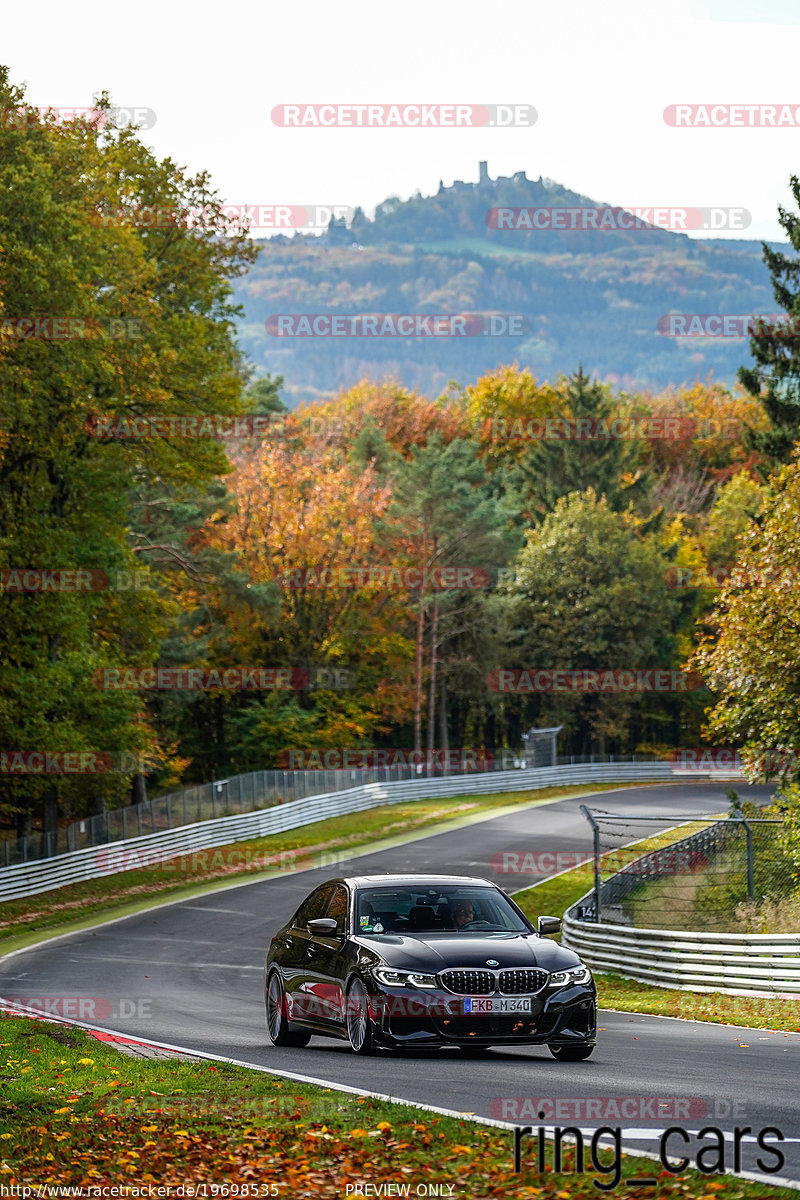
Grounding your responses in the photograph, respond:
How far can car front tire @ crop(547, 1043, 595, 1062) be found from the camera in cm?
1184

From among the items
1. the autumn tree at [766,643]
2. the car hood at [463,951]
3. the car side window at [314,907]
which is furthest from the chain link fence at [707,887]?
the car hood at [463,951]

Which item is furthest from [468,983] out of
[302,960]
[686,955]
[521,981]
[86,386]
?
[86,386]

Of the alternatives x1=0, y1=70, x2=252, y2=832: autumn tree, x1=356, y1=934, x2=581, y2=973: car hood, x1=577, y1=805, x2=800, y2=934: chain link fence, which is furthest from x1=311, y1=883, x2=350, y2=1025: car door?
x1=0, y1=70, x2=252, y2=832: autumn tree

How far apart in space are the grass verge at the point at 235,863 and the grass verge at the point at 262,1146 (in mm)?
18713

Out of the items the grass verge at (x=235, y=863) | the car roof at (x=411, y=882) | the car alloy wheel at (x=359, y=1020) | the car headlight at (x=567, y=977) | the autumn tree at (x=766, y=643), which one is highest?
the autumn tree at (x=766, y=643)

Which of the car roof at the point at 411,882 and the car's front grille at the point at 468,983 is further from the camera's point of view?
the car roof at the point at 411,882

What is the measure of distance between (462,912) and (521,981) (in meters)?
1.35

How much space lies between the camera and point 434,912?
12.8 m

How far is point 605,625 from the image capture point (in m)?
76.4

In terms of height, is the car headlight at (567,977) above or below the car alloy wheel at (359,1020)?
above

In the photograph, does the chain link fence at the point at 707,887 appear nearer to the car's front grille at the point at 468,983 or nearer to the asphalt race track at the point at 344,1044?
the asphalt race track at the point at 344,1044

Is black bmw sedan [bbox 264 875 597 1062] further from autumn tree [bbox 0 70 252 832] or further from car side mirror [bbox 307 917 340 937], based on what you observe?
autumn tree [bbox 0 70 252 832]

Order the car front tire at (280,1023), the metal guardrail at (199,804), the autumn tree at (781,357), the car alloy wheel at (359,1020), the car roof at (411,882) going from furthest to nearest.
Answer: the autumn tree at (781,357)
the metal guardrail at (199,804)
the car front tire at (280,1023)
the car roof at (411,882)
the car alloy wheel at (359,1020)

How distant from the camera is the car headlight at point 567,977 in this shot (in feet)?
38.3
